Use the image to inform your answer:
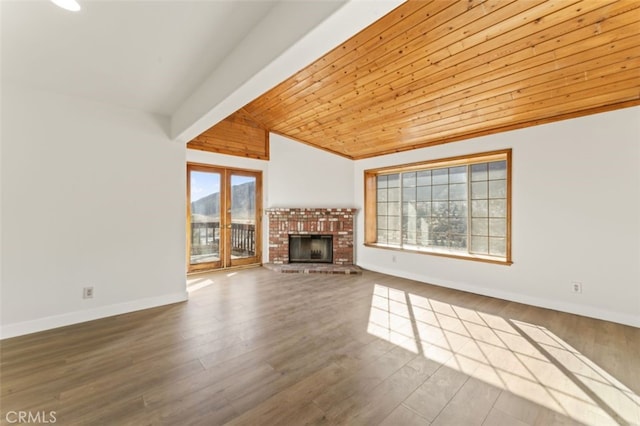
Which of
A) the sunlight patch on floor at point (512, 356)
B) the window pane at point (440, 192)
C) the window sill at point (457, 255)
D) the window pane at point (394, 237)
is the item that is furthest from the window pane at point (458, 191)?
the sunlight patch on floor at point (512, 356)

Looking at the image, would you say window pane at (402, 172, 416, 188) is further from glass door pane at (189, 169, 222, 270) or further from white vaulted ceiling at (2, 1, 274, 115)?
white vaulted ceiling at (2, 1, 274, 115)

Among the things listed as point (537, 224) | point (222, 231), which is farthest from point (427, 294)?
point (222, 231)

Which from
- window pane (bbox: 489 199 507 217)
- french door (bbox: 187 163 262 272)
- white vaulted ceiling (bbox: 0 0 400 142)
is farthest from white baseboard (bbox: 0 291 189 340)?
window pane (bbox: 489 199 507 217)

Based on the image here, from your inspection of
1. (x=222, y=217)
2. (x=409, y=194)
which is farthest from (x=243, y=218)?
(x=409, y=194)

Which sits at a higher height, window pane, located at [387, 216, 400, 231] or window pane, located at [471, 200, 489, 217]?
window pane, located at [471, 200, 489, 217]

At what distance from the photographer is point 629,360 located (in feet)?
7.19

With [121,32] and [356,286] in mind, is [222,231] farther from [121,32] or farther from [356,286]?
[121,32]

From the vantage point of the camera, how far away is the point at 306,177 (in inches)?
228

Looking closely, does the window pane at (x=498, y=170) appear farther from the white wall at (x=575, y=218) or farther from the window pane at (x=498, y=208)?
the window pane at (x=498, y=208)

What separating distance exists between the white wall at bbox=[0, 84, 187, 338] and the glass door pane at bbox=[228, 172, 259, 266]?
73.1 inches

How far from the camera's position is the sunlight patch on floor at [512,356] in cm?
172

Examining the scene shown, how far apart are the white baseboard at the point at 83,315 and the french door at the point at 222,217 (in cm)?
150

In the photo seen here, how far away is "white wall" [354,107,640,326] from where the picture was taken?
2891mm

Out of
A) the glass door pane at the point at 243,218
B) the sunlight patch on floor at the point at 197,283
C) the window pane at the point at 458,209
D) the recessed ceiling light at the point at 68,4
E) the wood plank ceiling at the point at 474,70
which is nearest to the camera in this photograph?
the recessed ceiling light at the point at 68,4
